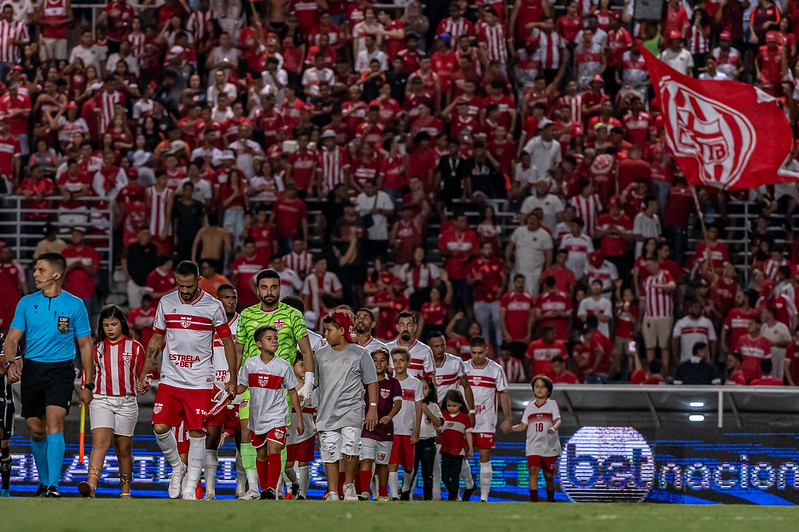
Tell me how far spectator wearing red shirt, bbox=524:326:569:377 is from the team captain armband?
27.3 feet

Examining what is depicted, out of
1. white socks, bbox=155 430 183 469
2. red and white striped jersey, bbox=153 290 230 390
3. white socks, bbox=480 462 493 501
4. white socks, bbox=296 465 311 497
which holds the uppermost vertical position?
red and white striped jersey, bbox=153 290 230 390

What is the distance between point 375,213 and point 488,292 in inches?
89.8

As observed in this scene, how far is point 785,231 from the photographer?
23.4 metres

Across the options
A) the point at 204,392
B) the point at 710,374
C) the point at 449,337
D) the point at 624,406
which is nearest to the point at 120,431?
the point at 204,392

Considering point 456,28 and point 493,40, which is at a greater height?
point 456,28

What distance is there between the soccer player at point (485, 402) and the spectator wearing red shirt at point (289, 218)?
6.28 meters

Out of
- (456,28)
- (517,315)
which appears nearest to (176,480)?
(517,315)

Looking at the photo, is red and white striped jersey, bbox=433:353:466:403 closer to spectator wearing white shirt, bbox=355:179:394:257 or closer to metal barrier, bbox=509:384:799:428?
metal barrier, bbox=509:384:799:428

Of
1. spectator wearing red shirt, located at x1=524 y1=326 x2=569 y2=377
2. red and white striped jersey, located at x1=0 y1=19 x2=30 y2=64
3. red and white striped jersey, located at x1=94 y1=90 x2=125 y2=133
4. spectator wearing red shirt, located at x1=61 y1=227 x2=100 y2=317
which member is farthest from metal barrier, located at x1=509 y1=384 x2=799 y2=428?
red and white striped jersey, located at x1=0 y1=19 x2=30 y2=64

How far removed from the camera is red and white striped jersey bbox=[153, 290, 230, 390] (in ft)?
42.3

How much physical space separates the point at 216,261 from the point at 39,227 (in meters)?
3.89

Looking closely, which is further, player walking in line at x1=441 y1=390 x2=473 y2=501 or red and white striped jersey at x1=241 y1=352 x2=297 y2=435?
player walking in line at x1=441 y1=390 x2=473 y2=501

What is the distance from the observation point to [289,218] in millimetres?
22859

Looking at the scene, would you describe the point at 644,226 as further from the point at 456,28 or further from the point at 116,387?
the point at 116,387
